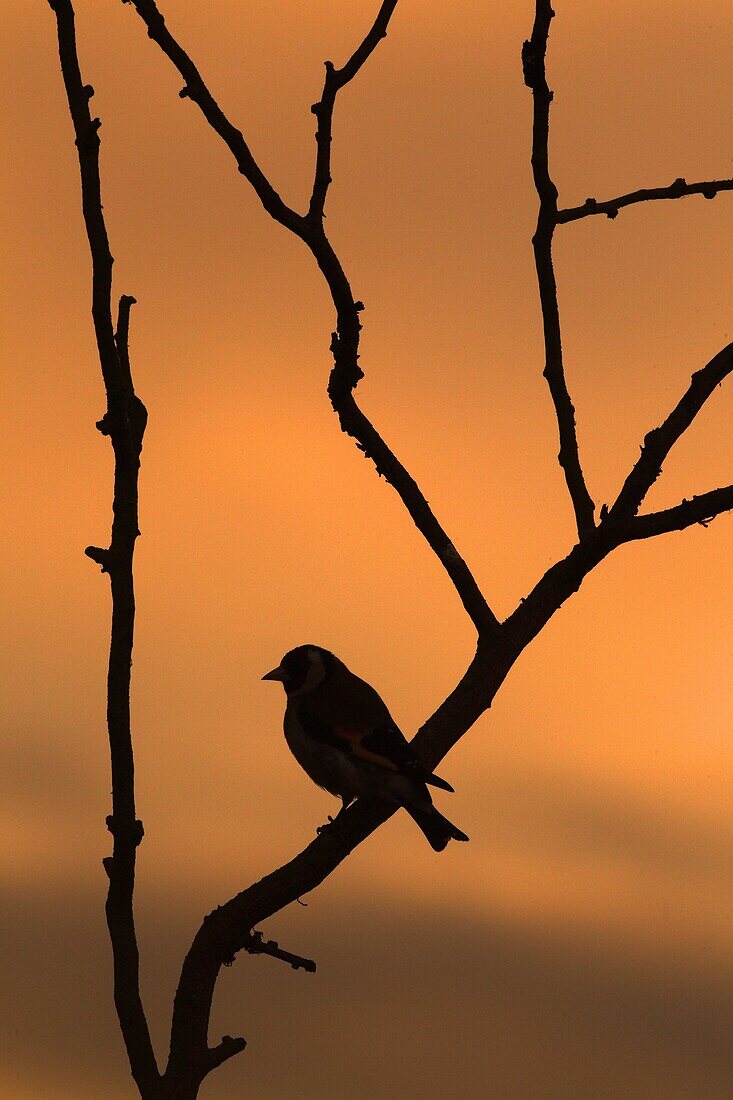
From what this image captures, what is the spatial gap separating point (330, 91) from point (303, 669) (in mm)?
3767

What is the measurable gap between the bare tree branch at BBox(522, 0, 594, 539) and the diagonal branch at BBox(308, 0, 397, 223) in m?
0.66

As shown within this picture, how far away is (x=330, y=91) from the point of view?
5.56 m

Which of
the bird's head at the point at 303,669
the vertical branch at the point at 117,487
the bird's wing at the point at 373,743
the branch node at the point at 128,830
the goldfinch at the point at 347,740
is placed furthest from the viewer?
the bird's head at the point at 303,669

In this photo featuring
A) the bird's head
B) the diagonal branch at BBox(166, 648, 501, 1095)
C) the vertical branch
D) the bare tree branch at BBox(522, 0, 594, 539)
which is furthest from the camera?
the bird's head

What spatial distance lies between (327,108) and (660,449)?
2066mm

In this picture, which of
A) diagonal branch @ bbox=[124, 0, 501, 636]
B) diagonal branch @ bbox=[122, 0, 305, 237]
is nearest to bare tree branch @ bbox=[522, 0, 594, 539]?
diagonal branch @ bbox=[124, 0, 501, 636]

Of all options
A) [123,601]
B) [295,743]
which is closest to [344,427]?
[123,601]

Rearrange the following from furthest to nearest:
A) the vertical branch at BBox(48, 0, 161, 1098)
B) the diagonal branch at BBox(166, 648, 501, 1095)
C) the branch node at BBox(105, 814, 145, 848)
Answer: the diagonal branch at BBox(166, 648, 501, 1095) → the branch node at BBox(105, 814, 145, 848) → the vertical branch at BBox(48, 0, 161, 1098)

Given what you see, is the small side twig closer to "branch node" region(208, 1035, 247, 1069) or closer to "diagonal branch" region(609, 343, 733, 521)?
"branch node" region(208, 1035, 247, 1069)

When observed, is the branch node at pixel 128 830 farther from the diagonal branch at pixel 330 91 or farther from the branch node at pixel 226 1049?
the diagonal branch at pixel 330 91

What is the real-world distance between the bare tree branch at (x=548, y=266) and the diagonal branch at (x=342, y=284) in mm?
627

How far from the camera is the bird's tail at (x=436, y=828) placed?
7074 mm

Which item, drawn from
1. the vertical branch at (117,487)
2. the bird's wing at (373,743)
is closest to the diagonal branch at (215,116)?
the vertical branch at (117,487)

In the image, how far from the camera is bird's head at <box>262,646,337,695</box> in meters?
8.11
